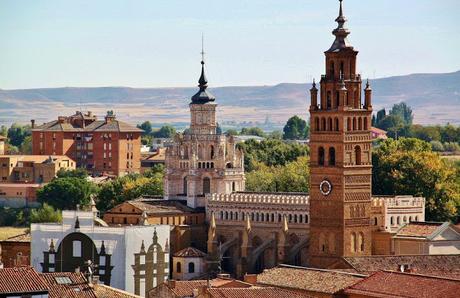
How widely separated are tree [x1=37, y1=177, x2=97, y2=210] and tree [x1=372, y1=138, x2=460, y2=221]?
1101 inches

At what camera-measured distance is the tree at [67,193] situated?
455ft

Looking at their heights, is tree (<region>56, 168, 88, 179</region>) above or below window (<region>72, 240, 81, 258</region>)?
above

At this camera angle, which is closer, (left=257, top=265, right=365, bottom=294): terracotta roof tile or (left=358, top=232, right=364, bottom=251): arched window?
(left=257, top=265, right=365, bottom=294): terracotta roof tile

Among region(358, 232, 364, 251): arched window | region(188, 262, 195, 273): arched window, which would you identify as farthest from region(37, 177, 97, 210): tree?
region(358, 232, 364, 251): arched window

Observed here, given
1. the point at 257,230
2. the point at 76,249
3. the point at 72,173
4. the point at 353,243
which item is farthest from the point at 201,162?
the point at 72,173

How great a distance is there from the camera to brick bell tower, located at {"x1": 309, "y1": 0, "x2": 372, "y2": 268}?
93.8 metres

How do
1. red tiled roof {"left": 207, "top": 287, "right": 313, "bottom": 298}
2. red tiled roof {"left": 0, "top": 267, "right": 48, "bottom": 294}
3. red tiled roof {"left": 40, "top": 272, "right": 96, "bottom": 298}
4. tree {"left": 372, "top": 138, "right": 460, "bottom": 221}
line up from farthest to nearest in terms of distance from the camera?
tree {"left": 372, "top": 138, "right": 460, "bottom": 221} < red tiled roof {"left": 207, "top": 287, "right": 313, "bottom": 298} < red tiled roof {"left": 40, "top": 272, "right": 96, "bottom": 298} < red tiled roof {"left": 0, "top": 267, "right": 48, "bottom": 294}

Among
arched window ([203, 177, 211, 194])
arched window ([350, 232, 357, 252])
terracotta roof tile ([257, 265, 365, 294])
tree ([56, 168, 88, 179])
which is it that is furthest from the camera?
tree ([56, 168, 88, 179])

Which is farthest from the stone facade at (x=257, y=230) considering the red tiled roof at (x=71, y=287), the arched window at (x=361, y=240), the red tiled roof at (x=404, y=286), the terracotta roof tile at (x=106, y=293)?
the red tiled roof at (x=71, y=287)

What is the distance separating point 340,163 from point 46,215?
Result: 40.4 meters

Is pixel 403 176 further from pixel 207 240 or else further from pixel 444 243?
pixel 444 243

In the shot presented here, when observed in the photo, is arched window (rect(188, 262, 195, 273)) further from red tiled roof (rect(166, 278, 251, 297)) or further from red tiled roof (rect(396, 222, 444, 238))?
red tiled roof (rect(166, 278, 251, 297))

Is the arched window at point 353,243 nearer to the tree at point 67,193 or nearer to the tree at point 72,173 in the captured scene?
the tree at point 67,193

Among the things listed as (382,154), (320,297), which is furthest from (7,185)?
(320,297)
